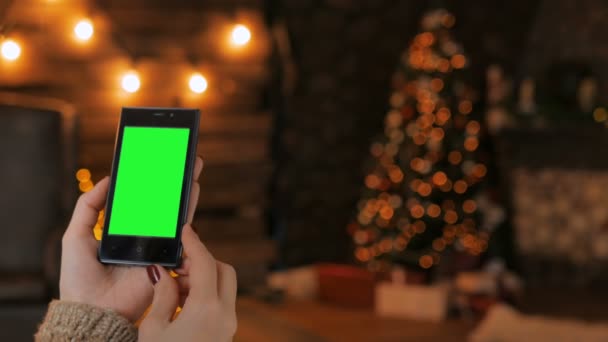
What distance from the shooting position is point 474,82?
504 centimetres

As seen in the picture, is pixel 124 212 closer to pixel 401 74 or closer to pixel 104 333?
pixel 104 333

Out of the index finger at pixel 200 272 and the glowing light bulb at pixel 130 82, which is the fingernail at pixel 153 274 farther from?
the glowing light bulb at pixel 130 82

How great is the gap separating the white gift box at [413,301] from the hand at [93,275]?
277 cm

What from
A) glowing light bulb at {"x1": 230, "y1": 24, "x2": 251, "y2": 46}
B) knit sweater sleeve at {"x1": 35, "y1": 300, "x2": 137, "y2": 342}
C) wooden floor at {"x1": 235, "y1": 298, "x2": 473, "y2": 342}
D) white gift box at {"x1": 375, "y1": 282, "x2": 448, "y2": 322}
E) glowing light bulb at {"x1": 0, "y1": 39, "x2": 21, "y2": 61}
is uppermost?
glowing light bulb at {"x1": 230, "y1": 24, "x2": 251, "y2": 46}

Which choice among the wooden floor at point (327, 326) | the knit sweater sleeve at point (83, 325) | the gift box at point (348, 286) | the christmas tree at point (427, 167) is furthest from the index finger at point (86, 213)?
the christmas tree at point (427, 167)

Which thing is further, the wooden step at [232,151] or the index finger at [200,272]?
the wooden step at [232,151]

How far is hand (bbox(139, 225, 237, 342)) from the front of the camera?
80cm

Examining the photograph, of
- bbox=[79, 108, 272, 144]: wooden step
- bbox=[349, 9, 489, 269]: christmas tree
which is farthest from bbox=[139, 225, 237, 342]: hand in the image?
bbox=[349, 9, 489, 269]: christmas tree

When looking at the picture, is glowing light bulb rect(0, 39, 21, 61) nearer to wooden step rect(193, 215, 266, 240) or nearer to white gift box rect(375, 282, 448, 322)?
wooden step rect(193, 215, 266, 240)

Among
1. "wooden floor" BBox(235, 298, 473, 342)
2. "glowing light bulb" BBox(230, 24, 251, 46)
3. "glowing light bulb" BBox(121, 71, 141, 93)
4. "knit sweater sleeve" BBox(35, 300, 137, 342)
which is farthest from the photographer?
"glowing light bulb" BBox(230, 24, 251, 46)

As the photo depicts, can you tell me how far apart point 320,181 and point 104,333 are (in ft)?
12.7

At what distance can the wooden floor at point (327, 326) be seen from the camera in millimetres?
3328

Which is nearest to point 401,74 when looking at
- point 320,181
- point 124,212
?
point 320,181

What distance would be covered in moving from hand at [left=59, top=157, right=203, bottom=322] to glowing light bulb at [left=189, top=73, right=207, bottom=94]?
2717 mm
